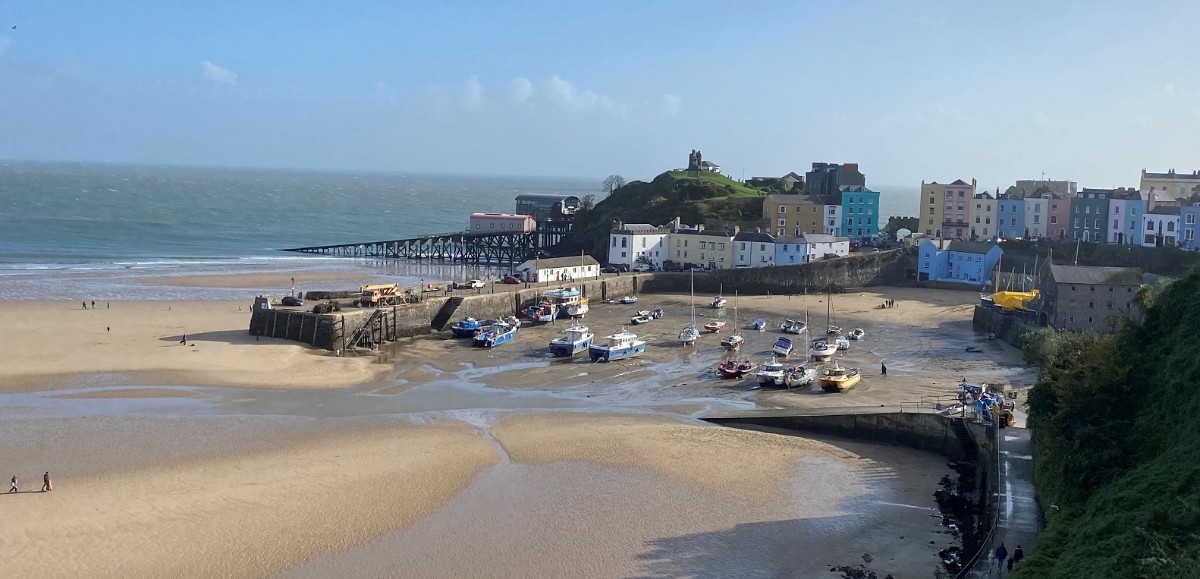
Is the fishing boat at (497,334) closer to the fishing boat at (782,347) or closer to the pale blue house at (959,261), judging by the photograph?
the fishing boat at (782,347)

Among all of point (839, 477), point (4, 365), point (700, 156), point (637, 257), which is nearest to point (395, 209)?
point (700, 156)

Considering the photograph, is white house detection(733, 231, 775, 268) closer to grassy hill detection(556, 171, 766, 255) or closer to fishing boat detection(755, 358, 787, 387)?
grassy hill detection(556, 171, 766, 255)

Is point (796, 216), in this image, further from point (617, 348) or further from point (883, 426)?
point (883, 426)

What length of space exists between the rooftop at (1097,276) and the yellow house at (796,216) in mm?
29586

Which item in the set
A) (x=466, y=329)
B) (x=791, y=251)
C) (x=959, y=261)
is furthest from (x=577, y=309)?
(x=959, y=261)

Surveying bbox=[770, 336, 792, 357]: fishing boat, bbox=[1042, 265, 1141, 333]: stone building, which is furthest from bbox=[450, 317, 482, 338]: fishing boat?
bbox=[1042, 265, 1141, 333]: stone building

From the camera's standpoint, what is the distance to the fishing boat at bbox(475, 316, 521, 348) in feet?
134

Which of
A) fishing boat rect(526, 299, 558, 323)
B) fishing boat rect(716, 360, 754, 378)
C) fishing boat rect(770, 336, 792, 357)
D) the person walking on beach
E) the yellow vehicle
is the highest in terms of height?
the yellow vehicle

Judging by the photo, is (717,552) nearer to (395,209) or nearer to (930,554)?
(930,554)

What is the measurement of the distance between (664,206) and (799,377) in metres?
47.2

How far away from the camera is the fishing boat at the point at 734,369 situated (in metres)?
35.1

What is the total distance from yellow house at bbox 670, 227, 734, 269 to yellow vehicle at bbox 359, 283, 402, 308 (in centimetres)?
2288

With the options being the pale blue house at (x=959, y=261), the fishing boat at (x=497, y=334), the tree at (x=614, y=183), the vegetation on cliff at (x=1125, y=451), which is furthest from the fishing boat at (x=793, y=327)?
the tree at (x=614, y=183)

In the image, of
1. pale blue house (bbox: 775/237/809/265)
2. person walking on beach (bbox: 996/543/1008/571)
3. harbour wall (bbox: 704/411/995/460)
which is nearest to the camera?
person walking on beach (bbox: 996/543/1008/571)
